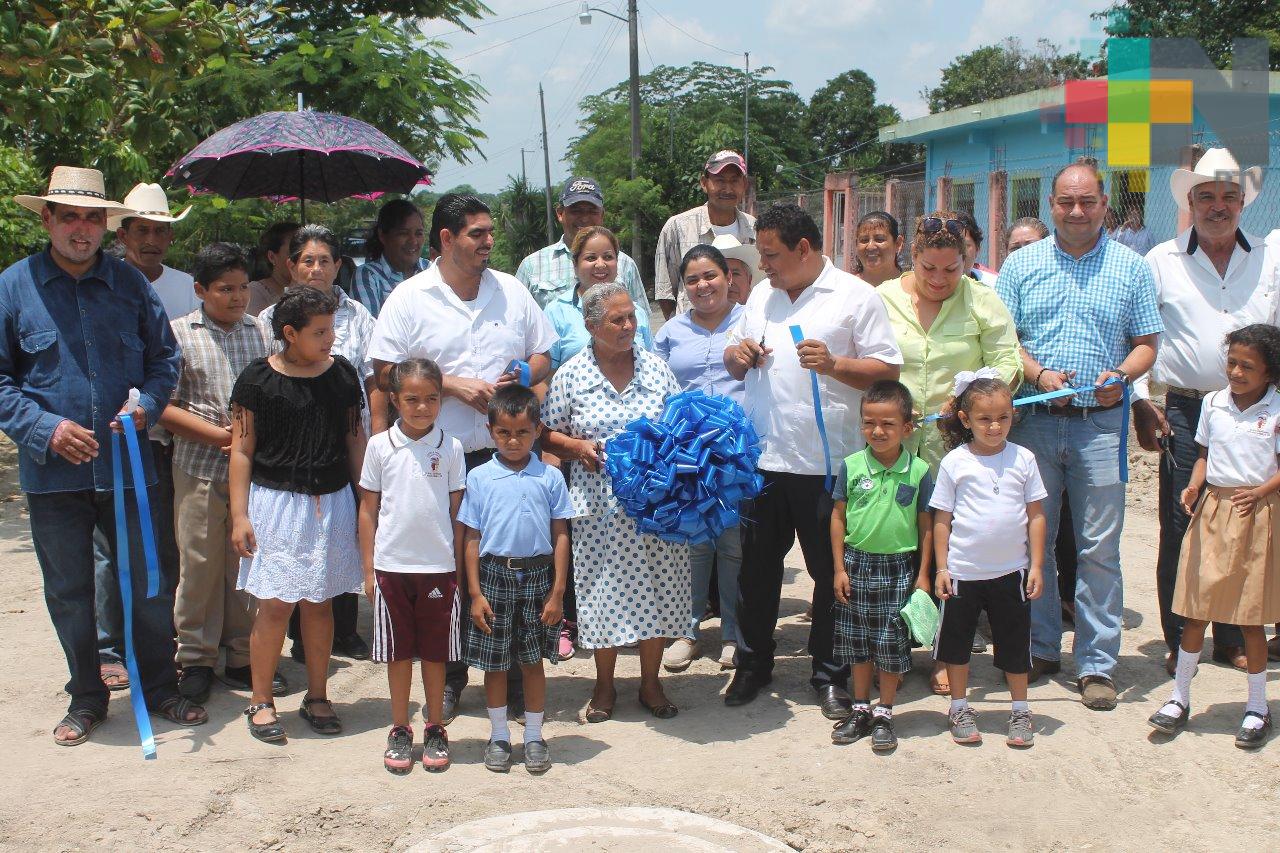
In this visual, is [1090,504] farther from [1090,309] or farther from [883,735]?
[883,735]

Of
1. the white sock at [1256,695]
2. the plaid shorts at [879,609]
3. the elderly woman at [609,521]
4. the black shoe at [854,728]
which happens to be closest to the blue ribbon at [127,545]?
the elderly woman at [609,521]

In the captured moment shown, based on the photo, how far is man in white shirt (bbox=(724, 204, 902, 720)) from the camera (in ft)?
16.7

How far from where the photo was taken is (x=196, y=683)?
17.7 feet

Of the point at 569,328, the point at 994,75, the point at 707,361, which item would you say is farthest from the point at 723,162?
the point at 994,75

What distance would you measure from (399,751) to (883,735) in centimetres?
198

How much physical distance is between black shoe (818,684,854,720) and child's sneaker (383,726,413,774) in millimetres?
1830

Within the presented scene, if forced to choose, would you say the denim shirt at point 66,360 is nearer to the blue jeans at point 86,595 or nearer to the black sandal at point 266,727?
the blue jeans at point 86,595

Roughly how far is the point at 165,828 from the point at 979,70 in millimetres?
52347

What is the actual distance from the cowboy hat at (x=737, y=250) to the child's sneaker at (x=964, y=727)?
2.75 meters

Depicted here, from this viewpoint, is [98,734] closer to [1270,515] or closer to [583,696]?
[583,696]

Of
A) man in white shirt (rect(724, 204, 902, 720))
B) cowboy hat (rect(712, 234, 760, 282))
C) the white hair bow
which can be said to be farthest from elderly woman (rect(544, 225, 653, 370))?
the white hair bow

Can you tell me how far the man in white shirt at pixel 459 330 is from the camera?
16.9ft

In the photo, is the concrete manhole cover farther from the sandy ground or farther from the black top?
the black top

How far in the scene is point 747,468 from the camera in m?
4.93
